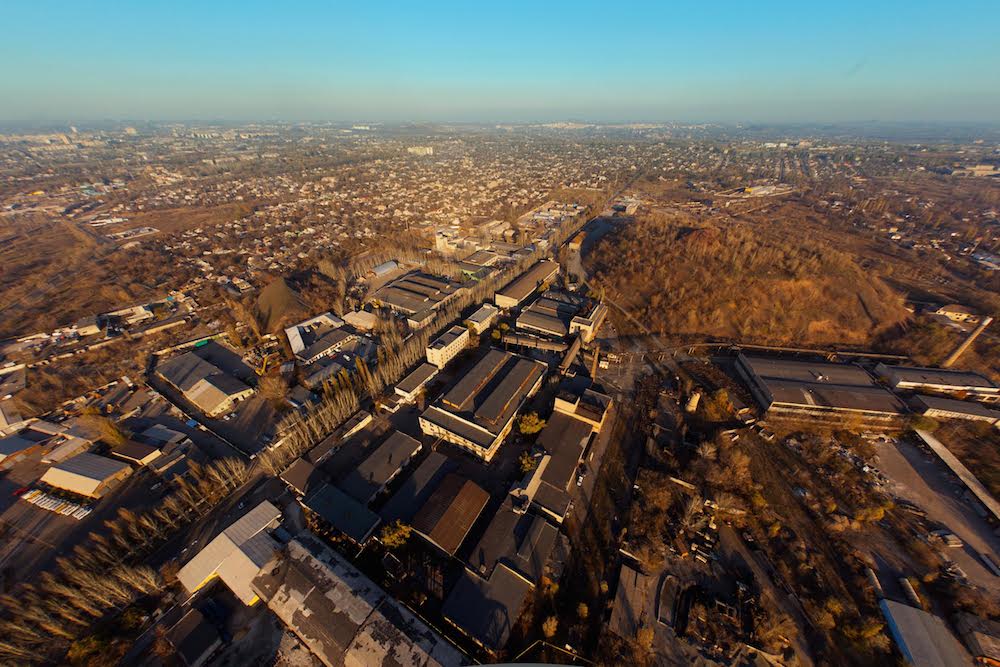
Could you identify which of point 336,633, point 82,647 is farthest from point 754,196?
point 82,647

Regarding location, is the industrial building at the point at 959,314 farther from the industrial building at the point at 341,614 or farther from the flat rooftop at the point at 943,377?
the industrial building at the point at 341,614

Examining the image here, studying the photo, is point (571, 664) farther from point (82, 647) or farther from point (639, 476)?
point (82, 647)

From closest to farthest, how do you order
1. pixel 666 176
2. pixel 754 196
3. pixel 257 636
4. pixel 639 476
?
pixel 257 636 → pixel 639 476 → pixel 754 196 → pixel 666 176

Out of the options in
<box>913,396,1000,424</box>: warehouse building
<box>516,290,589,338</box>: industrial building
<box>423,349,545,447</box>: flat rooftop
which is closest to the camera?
<box>423,349,545,447</box>: flat rooftop

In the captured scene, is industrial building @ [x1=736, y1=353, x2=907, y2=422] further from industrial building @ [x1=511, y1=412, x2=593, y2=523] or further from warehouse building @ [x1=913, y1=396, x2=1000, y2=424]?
industrial building @ [x1=511, y1=412, x2=593, y2=523]

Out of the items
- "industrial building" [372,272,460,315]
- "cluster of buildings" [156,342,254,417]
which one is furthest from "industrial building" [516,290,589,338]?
"cluster of buildings" [156,342,254,417]

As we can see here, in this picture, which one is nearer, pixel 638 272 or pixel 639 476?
pixel 639 476

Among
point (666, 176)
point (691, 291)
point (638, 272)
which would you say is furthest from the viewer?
point (666, 176)
